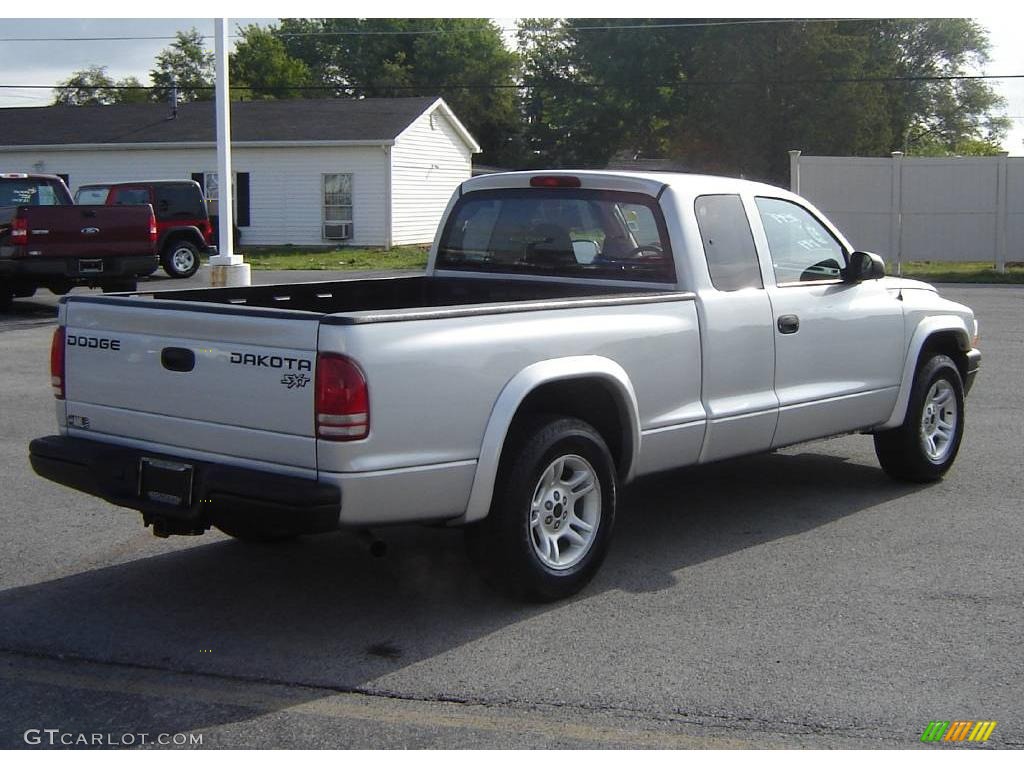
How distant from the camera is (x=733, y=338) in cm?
621

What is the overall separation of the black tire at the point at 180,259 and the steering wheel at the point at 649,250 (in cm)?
2003

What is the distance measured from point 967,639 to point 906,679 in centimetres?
57

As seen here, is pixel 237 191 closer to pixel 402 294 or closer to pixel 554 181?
pixel 402 294

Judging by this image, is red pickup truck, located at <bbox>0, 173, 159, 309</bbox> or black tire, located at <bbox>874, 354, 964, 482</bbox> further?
red pickup truck, located at <bbox>0, 173, 159, 309</bbox>

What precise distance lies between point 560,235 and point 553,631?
2402 millimetres

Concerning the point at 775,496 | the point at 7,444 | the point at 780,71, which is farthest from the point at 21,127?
the point at 775,496

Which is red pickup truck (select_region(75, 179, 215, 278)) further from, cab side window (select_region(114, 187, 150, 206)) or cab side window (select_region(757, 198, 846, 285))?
cab side window (select_region(757, 198, 846, 285))

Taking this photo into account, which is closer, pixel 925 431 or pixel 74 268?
pixel 925 431

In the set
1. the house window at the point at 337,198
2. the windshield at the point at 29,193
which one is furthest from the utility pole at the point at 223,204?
the house window at the point at 337,198

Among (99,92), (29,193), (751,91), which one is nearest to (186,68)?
(99,92)

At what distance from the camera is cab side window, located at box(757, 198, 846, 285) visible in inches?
267

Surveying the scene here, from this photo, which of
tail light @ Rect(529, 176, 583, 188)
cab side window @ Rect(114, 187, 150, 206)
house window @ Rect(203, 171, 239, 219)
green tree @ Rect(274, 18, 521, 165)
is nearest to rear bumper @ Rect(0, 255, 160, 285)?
cab side window @ Rect(114, 187, 150, 206)

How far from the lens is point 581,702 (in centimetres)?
439

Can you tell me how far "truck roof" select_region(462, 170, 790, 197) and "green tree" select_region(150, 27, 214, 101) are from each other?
76.5 m
